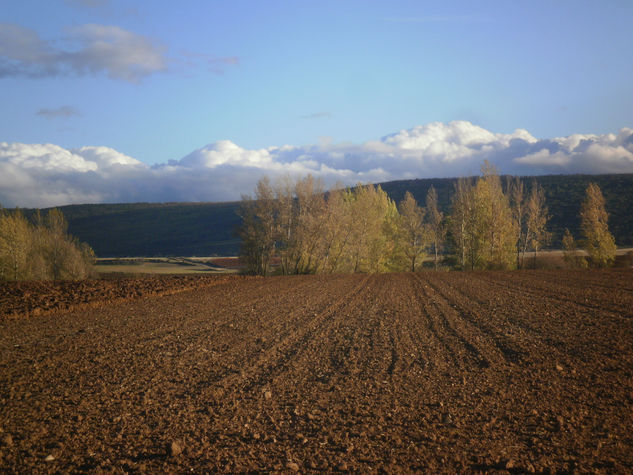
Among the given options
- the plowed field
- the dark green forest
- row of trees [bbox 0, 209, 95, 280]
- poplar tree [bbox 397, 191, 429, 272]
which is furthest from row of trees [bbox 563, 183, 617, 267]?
row of trees [bbox 0, 209, 95, 280]

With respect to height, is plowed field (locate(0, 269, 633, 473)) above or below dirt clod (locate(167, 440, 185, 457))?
below

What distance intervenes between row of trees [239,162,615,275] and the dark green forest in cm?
4774

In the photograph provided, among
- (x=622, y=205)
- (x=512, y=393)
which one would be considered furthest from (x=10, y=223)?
(x=622, y=205)

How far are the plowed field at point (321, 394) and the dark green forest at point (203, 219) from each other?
92759 mm

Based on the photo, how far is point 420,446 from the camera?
5.86 m

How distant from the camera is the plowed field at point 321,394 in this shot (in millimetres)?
5641

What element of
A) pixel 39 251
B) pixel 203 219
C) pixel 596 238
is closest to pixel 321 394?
pixel 39 251

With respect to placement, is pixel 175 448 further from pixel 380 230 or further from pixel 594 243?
pixel 594 243

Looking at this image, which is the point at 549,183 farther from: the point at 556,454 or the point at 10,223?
the point at 556,454

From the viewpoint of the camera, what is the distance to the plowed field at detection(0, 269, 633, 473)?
222 inches

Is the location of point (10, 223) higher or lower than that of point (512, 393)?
higher

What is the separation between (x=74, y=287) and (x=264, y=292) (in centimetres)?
1055

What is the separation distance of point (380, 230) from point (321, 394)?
151 feet

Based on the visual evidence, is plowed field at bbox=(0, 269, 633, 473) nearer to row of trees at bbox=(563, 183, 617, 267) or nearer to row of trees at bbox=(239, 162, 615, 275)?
row of trees at bbox=(239, 162, 615, 275)
